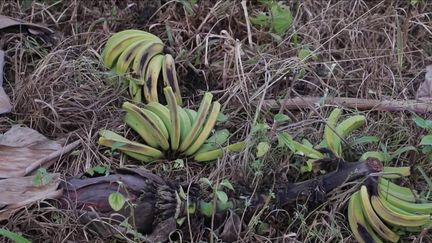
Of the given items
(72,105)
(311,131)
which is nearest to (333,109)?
(311,131)

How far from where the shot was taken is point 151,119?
6.97 ft

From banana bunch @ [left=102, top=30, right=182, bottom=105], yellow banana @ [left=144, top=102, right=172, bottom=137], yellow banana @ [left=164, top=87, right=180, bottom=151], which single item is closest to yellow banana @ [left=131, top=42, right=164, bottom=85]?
banana bunch @ [left=102, top=30, right=182, bottom=105]

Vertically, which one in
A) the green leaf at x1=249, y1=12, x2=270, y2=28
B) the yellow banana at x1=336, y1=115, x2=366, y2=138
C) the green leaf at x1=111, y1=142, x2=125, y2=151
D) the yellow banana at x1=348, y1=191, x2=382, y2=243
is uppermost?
the green leaf at x1=249, y1=12, x2=270, y2=28

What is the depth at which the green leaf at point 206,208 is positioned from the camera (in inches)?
78.4

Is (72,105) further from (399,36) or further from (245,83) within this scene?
(399,36)

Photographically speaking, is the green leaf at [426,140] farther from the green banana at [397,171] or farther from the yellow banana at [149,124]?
the yellow banana at [149,124]

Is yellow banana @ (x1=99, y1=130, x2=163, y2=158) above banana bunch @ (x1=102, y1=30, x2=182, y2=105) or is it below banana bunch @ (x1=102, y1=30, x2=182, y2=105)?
below

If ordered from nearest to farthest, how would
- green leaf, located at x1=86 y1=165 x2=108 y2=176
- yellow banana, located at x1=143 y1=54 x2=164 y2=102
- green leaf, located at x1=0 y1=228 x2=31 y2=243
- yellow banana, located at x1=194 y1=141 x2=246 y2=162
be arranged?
green leaf, located at x1=0 y1=228 x2=31 y2=243 → green leaf, located at x1=86 y1=165 x2=108 y2=176 → yellow banana, located at x1=194 y1=141 x2=246 y2=162 → yellow banana, located at x1=143 y1=54 x2=164 y2=102

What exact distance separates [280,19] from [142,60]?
0.57 m

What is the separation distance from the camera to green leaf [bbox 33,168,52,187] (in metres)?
1.97

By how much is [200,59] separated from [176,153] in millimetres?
463

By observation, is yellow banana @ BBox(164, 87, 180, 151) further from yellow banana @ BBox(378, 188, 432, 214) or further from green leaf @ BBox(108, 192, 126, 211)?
yellow banana @ BBox(378, 188, 432, 214)

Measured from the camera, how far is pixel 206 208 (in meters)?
1.99

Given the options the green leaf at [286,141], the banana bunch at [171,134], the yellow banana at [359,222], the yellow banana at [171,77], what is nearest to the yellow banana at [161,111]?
the banana bunch at [171,134]
